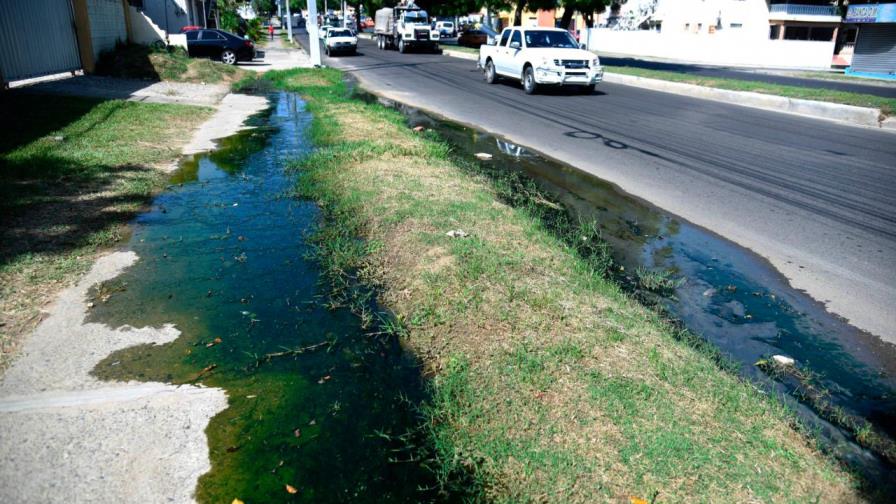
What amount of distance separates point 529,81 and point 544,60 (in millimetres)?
900

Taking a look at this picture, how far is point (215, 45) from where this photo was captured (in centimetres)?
2652

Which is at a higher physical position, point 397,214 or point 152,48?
point 152,48

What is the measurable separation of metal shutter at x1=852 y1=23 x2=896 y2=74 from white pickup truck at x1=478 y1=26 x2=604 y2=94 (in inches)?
1092

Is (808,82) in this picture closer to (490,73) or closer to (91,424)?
(490,73)

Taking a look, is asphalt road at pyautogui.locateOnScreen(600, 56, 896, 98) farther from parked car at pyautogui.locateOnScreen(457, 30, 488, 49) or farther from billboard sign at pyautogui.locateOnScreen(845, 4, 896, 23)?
parked car at pyautogui.locateOnScreen(457, 30, 488, 49)

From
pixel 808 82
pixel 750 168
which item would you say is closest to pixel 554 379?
pixel 750 168

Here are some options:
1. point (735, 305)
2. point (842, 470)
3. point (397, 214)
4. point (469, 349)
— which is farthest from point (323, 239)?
point (842, 470)

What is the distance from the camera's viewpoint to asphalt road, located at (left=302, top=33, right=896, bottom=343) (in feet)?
19.0

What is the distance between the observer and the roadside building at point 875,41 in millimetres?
35406

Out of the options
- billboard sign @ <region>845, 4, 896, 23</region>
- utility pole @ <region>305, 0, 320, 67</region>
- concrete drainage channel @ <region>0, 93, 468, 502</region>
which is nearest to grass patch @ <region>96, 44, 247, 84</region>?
utility pole @ <region>305, 0, 320, 67</region>

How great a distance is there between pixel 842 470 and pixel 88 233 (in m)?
6.46

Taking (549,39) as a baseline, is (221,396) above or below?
below

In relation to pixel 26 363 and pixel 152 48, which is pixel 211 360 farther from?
pixel 152 48

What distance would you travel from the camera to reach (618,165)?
9672 mm
